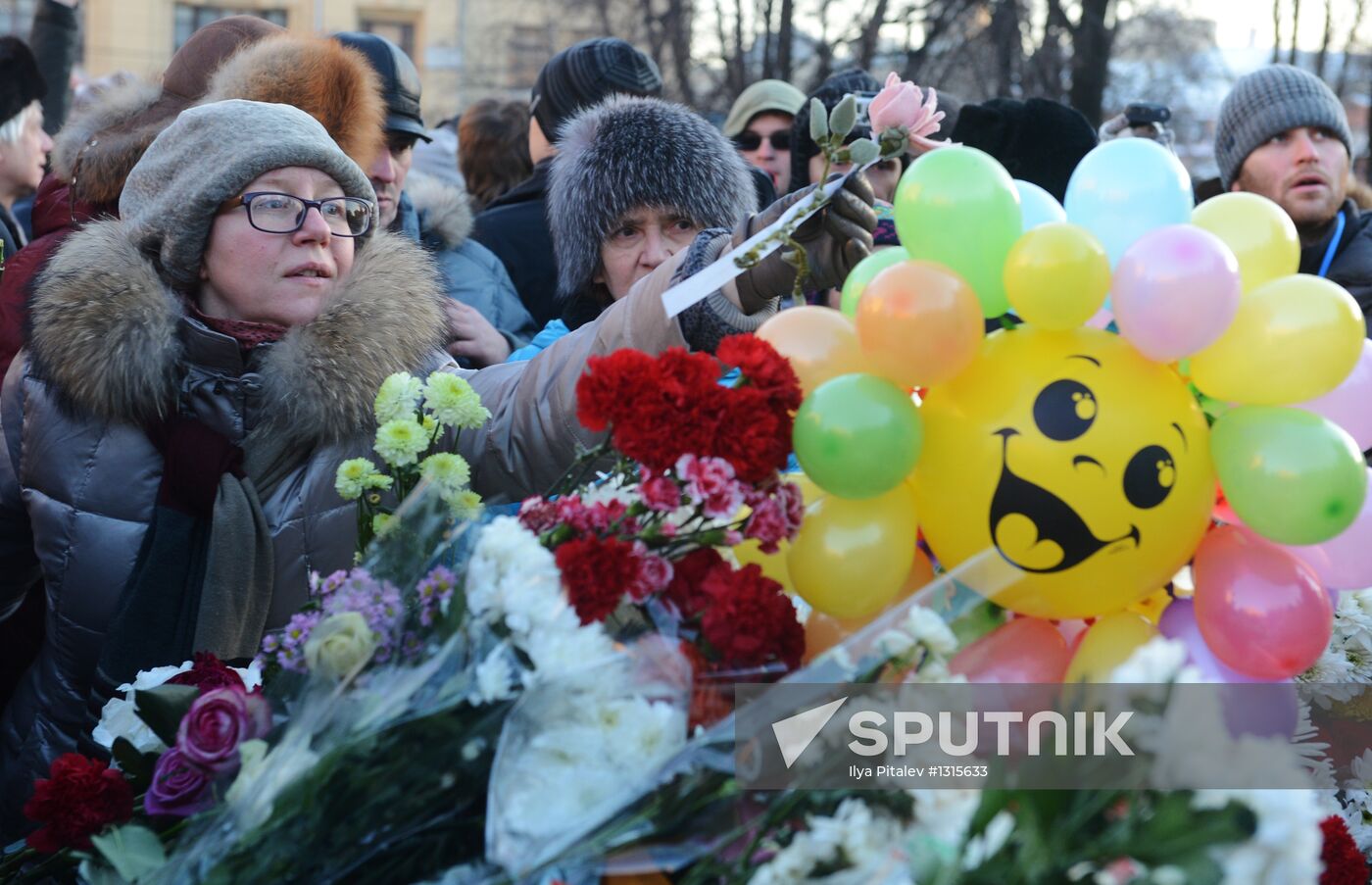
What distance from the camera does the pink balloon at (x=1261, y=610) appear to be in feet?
4.68

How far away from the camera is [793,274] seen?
1935 mm

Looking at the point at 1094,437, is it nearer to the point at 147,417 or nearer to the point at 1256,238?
the point at 1256,238

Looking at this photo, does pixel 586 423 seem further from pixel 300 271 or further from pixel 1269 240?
pixel 300 271

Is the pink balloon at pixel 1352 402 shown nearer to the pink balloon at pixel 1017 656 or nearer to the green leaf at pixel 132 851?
the pink balloon at pixel 1017 656

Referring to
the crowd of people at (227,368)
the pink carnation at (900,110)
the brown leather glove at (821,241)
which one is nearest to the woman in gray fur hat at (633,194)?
the crowd of people at (227,368)

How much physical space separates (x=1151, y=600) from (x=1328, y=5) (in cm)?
1061

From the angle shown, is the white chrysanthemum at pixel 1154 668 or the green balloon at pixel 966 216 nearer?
the white chrysanthemum at pixel 1154 668

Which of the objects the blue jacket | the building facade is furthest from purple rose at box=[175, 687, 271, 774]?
the building facade

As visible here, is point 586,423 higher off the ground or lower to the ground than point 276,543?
higher

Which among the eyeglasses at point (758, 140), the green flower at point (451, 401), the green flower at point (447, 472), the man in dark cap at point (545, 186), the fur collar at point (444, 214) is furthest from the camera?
the eyeglasses at point (758, 140)

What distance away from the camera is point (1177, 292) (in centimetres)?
141

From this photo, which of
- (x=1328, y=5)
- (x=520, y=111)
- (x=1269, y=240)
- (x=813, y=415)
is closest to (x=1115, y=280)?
(x=1269, y=240)

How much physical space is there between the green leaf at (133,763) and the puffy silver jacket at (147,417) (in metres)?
0.64

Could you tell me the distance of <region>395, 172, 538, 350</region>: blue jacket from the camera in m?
3.68
